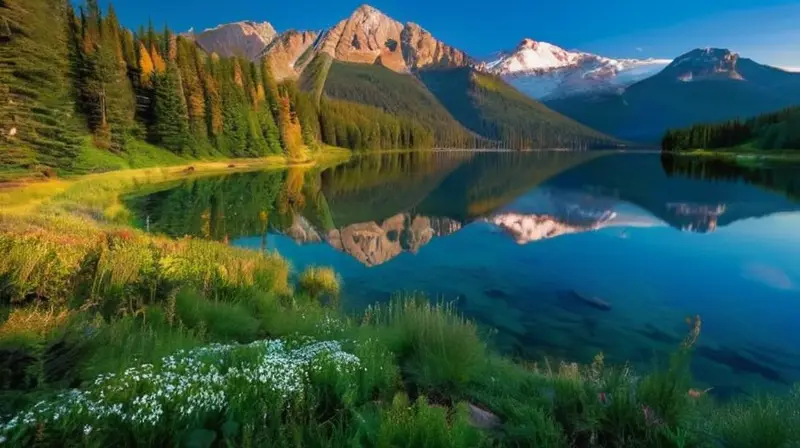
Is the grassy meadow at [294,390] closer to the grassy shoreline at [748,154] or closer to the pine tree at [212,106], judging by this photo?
the pine tree at [212,106]

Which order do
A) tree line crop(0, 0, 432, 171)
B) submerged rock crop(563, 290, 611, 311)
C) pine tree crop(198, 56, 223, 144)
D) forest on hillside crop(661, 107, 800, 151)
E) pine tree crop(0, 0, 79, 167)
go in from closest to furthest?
submerged rock crop(563, 290, 611, 311)
pine tree crop(0, 0, 79, 167)
tree line crop(0, 0, 432, 171)
pine tree crop(198, 56, 223, 144)
forest on hillside crop(661, 107, 800, 151)

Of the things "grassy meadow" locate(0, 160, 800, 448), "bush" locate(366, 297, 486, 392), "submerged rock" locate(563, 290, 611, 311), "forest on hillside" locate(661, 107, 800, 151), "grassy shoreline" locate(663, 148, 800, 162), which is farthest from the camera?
"forest on hillside" locate(661, 107, 800, 151)

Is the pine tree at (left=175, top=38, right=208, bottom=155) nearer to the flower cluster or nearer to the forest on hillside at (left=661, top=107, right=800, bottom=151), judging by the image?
the flower cluster

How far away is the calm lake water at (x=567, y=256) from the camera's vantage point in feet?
52.1

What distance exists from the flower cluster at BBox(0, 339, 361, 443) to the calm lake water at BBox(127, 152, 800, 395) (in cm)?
888

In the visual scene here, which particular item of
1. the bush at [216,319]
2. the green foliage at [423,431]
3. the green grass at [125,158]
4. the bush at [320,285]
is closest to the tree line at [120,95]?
the green grass at [125,158]

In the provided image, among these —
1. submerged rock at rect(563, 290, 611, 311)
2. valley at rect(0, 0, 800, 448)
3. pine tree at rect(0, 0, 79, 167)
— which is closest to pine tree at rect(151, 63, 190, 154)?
valley at rect(0, 0, 800, 448)

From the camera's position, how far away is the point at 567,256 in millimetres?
28344

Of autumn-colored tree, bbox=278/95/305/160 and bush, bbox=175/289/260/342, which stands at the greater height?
autumn-colored tree, bbox=278/95/305/160

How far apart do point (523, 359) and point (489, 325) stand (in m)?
2.81

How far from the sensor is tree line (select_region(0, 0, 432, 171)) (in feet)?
145

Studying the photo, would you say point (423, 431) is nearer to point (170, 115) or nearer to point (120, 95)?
point (120, 95)

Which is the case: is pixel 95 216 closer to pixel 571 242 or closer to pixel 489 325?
pixel 489 325

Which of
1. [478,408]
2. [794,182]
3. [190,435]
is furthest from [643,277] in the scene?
[794,182]
